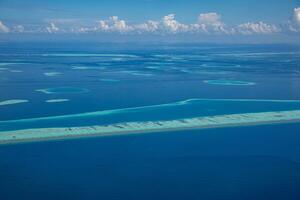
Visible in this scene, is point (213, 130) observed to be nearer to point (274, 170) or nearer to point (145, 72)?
point (274, 170)

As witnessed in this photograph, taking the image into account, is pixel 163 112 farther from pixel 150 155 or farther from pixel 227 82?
pixel 227 82

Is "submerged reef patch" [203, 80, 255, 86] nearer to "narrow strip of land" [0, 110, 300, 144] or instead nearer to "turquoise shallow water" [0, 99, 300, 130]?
"turquoise shallow water" [0, 99, 300, 130]

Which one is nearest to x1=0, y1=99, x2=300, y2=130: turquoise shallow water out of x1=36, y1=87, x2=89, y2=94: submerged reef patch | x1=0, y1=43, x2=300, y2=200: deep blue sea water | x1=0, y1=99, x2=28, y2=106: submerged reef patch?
x1=0, y1=43, x2=300, y2=200: deep blue sea water

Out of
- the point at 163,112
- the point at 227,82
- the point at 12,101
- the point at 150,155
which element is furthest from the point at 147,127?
the point at 227,82

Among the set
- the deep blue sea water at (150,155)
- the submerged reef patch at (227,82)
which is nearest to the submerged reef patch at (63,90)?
the deep blue sea water at (150,155)

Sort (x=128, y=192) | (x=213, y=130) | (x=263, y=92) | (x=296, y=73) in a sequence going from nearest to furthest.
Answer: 1. (x=128, y=192)
2. (x=213, y=130)
3. (x=263, y=92)
4. (x=296, y=73)

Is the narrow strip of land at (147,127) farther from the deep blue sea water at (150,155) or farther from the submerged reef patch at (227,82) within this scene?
the submerged reef patch at (227,82)

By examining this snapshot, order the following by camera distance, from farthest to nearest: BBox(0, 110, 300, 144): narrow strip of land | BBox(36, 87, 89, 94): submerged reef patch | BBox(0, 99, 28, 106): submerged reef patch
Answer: BBox(36, 87, 89, 94): submerged reef patch, BBox(0, 99, 28, 106): submerged reef patch, BBox(0, 110, 300, 144): narrow strip of land

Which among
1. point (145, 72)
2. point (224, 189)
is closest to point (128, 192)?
point (224, 189)
